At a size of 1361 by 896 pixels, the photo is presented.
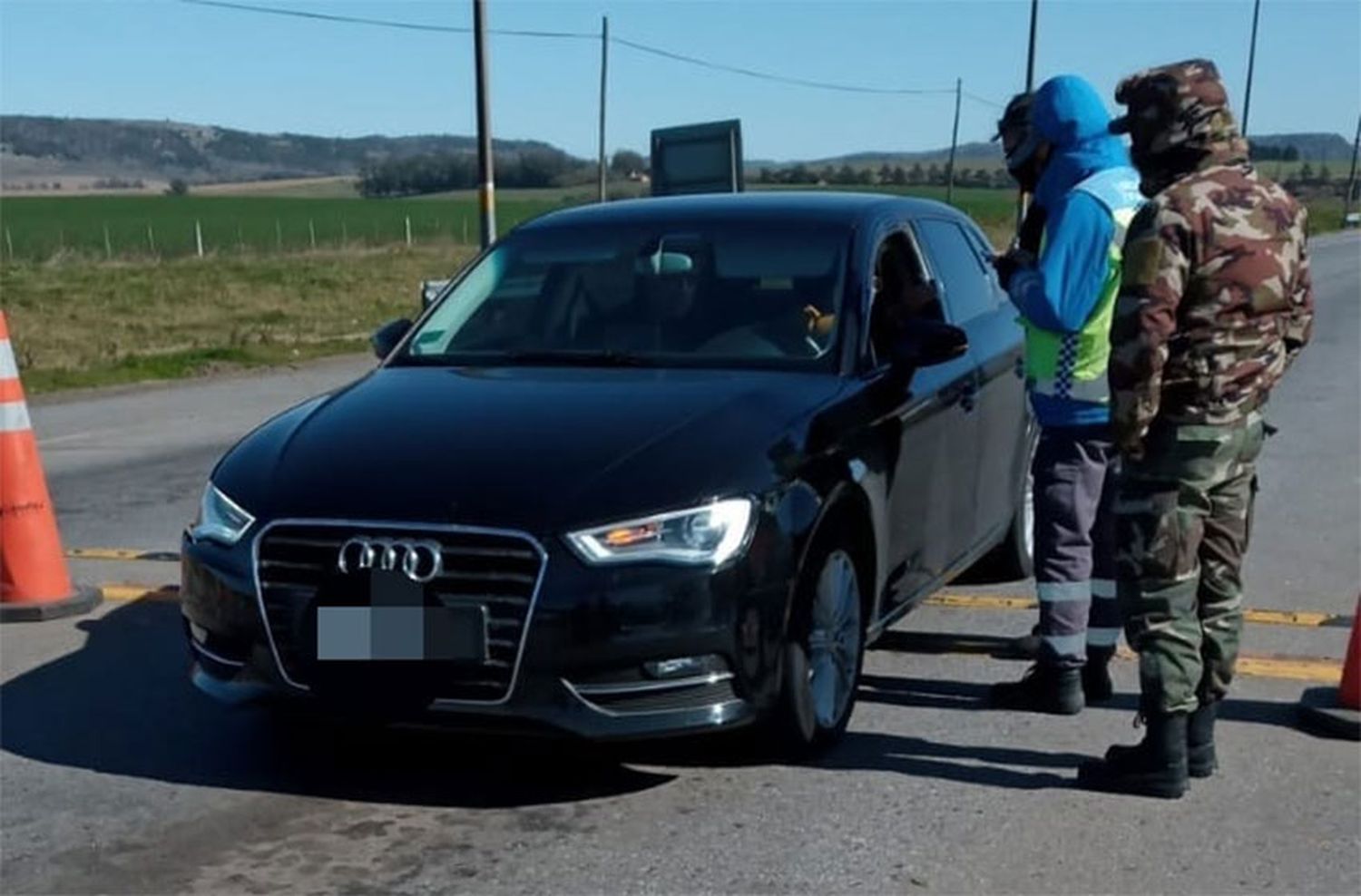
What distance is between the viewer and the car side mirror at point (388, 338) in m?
6.23

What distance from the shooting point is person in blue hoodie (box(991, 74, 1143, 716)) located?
530 cm

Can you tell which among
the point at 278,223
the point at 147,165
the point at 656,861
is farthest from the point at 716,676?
the point at 147,165

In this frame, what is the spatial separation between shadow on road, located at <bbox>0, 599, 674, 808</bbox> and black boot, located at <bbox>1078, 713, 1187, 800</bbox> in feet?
4.18

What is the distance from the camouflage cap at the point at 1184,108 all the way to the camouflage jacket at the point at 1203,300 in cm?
8

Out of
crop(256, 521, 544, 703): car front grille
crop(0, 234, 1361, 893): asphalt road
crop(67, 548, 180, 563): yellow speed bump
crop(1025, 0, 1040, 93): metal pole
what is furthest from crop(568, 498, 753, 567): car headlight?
crop(1025, 0, 1040, 93): metal pole

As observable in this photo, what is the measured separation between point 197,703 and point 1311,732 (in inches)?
141

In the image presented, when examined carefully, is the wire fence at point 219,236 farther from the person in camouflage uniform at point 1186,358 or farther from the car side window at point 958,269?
the person in camouflage uniform at point 1186,358

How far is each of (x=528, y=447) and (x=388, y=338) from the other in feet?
5.58

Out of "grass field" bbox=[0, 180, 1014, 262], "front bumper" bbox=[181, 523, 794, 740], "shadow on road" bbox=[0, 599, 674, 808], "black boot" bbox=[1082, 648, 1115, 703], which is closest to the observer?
"front bumper" bbox=[181, 523, 794, 740]

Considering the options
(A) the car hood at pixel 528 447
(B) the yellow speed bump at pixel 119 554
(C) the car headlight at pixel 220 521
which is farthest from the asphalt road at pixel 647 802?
(B) the yellow speed bump at pixel 119 554

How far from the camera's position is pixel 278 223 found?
7112cm

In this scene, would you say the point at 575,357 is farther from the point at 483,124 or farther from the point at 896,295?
the point at 483,124

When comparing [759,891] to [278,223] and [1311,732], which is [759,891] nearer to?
[1311,732]

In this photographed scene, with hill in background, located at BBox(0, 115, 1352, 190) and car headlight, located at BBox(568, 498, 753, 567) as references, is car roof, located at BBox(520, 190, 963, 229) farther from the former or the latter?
hill in background, located at BBox(0, 115, 1352, 190)
